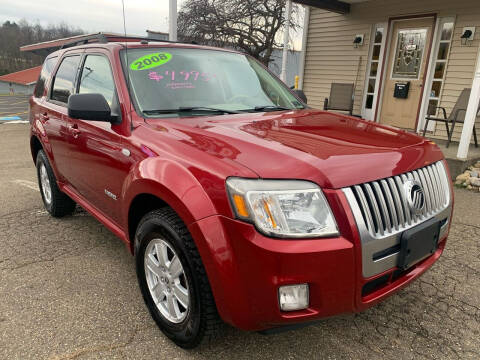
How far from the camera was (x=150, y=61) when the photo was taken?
9.19 ft

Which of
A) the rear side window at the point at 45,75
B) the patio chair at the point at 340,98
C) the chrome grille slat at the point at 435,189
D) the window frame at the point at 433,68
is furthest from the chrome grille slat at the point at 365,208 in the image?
the patio chair at the point at 340,98

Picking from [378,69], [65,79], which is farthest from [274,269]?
[378,69]

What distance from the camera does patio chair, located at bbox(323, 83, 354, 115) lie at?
30.3 feet

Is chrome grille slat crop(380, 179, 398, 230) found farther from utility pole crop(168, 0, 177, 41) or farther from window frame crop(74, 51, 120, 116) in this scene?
utility pole crop(168, 0, 177, 41)

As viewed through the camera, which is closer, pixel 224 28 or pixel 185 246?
pixel 185 246

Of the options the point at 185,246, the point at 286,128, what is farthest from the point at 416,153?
the point at 185,246

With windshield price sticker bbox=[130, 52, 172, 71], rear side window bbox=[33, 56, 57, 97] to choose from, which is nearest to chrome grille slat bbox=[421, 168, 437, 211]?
windshield price sticker bbox=[130, 52, 172, 71]

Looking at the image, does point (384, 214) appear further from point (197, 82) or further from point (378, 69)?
point (378, 69)

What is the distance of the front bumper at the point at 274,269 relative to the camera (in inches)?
63.5

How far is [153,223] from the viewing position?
6.92ft

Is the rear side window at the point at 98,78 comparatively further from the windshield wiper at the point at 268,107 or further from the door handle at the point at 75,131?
the windshield wiper at the point at 268,107

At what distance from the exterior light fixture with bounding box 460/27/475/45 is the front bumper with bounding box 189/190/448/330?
23.7 ft

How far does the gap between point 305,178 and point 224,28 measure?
1800 centimetres

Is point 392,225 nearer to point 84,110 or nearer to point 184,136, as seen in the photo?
point 184,136
